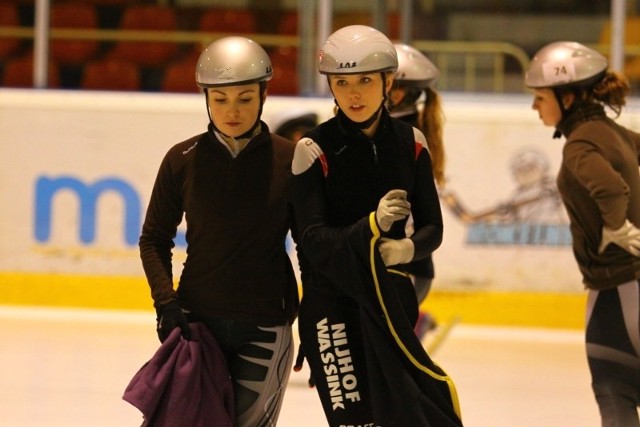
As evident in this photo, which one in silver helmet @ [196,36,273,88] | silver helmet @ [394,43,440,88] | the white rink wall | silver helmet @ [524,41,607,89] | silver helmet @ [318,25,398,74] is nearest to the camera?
silver helmet @ [318,25,398,74]

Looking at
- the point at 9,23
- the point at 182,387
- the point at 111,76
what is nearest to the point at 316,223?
the point at 182,387

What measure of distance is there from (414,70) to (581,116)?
829 millimetres

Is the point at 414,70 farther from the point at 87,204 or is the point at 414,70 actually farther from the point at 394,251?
the point at 87,204

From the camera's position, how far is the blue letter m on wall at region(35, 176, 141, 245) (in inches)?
322

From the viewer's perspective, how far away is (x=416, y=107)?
4730mm

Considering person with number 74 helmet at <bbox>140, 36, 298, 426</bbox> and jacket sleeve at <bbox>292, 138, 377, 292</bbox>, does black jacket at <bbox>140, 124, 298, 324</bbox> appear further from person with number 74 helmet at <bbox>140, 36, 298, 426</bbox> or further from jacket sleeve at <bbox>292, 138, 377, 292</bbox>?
jacket sleeve at <bbox>292, 138, 377, 292</bbox>

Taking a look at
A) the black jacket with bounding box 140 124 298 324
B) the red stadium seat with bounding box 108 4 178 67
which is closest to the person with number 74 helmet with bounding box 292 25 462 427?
the black jacket with bounding box 140 124 298 324

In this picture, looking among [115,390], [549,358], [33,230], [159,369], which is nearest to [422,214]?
[159,369]

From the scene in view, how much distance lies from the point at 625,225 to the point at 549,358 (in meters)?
3.28

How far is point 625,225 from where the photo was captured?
12.7 ft

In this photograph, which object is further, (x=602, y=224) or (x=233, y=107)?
(x=602, y=224)

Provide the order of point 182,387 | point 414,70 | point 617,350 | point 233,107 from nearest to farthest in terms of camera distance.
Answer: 1. point 182,387
2. point 233,107
3. point 617,350
4. point 414,70

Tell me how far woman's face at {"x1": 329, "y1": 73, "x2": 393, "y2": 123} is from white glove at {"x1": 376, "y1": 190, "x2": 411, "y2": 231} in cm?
27

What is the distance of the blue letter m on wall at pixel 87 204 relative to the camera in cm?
817
